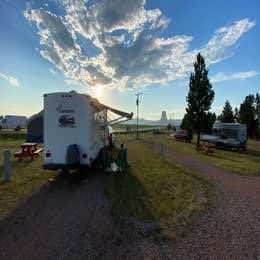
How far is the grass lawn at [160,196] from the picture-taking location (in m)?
4.81

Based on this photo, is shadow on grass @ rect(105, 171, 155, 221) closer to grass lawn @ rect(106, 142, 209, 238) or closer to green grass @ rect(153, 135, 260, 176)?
grass lawn @ rect(106, 142, 209, 238)

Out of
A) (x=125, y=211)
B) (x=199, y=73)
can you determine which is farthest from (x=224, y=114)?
(x=125, y=211)

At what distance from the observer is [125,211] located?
5152mm

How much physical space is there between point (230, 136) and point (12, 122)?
145ft

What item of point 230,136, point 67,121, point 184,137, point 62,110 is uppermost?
point 62,110

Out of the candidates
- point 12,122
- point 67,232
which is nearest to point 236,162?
point 67,232

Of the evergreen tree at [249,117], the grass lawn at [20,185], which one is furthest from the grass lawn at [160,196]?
the evergreen tree at [249,117]

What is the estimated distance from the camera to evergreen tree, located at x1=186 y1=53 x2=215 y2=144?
21.9m

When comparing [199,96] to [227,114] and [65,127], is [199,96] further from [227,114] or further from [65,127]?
[227,114]

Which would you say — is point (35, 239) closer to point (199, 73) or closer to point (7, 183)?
point (7, 183)

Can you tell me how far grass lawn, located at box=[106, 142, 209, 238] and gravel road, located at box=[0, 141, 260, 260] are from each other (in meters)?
0.37

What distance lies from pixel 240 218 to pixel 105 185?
15.0 ft

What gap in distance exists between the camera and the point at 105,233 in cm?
407

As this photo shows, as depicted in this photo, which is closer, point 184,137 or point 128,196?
point 128,196
